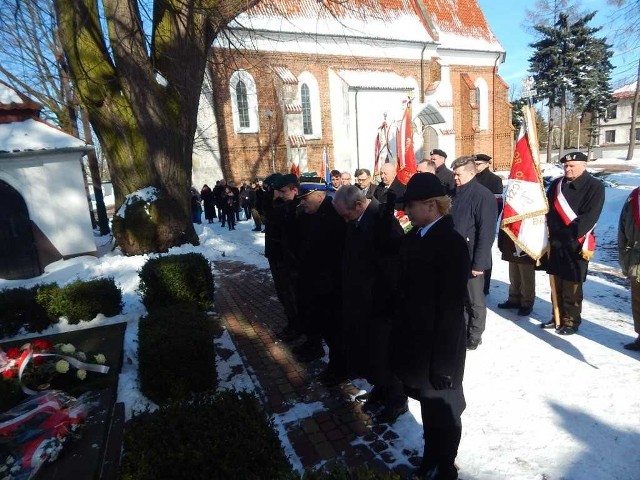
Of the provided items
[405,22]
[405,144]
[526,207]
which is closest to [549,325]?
[526,207]

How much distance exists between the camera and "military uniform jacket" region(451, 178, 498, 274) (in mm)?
4473

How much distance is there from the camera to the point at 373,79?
25031mm

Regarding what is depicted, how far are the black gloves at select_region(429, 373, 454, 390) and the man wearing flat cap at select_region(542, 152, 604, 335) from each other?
3.14 m

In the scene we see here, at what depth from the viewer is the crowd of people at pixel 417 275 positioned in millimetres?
2465

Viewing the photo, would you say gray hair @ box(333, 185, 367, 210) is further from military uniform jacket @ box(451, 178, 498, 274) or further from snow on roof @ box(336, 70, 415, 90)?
snow on roof @ box(336, 70, 415, 90)

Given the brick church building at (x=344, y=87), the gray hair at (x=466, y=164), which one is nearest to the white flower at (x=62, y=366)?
the gray hair at (x=466, y=164)

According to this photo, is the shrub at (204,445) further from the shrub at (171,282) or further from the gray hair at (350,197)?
the shrub at (171,282)

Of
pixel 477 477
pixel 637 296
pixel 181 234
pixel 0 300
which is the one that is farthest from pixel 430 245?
pixel 181 234

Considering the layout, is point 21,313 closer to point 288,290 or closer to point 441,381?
point 288,290

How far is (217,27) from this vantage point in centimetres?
787

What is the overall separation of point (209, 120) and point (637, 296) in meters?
21.1

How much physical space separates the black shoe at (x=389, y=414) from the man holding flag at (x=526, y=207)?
271cm

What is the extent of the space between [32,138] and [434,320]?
10574mm

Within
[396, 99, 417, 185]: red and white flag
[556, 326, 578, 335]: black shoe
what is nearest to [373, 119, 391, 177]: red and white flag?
[396, 99, 417, 185]: red and white flag
